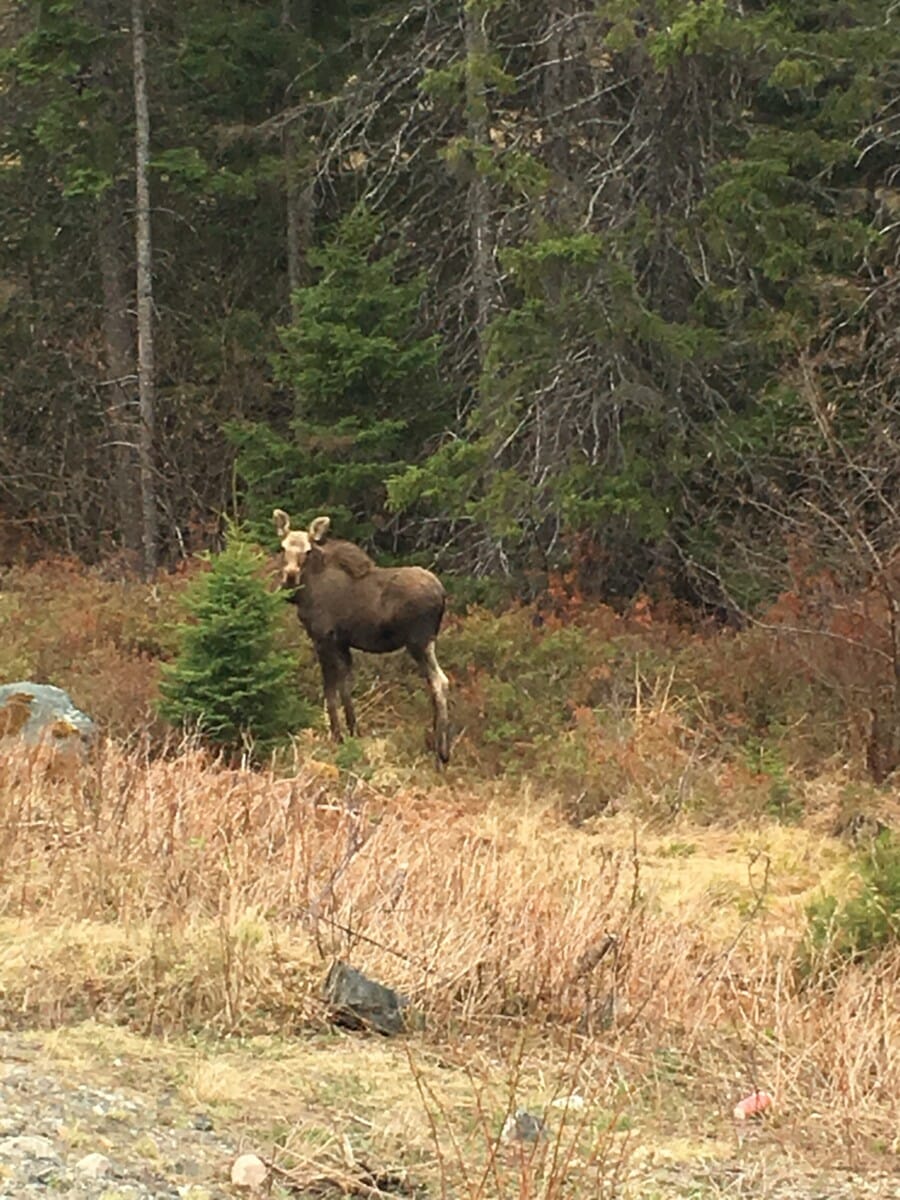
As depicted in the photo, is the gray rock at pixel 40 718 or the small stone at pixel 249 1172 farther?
the gray rock at pixel 40 718

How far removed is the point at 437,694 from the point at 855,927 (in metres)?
6.42

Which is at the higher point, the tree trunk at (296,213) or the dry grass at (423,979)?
the tree trunk at (296,213)

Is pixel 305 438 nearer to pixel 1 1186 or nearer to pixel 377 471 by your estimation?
pixel 377 471

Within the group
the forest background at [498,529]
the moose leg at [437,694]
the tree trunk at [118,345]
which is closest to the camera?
the forest background at [498,529]

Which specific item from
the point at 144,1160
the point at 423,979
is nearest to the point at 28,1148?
the point at 144,1160

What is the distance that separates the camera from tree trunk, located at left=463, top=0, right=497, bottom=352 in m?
15.9

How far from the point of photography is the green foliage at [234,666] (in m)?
12.6

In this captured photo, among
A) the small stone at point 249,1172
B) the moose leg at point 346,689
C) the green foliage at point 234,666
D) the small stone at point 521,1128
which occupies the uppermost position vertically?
the small stone at point 249,1172

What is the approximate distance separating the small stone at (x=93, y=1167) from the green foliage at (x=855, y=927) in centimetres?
368

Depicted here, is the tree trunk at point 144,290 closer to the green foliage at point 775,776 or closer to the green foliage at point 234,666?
the green foliage at point 234,666

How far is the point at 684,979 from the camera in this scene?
6.57 m

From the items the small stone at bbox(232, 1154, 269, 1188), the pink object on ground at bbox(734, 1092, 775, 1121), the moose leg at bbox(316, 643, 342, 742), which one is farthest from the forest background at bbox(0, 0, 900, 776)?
the small stone at bbox(232, 1154, 269, 1188)

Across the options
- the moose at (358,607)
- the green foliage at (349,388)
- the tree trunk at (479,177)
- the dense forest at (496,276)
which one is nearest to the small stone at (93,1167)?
the dense forest at (496,276)

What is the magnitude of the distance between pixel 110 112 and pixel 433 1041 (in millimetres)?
19829
